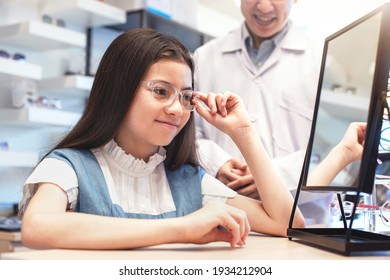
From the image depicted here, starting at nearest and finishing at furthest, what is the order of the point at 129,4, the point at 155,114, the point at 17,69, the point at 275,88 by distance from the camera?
the point at 155,114
the point at 275,88
the point at 17,69
the point at 129,4

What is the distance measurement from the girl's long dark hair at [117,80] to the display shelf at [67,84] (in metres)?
1.70

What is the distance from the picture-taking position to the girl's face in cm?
112

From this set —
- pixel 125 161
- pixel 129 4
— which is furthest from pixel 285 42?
pixel 129 4

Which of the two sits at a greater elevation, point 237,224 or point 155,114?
point 155,114

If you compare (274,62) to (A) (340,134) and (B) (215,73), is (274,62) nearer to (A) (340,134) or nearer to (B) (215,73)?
(B) (215,73)

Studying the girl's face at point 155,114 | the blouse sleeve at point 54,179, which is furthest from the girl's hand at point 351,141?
the blouse sleeve at point 54,179

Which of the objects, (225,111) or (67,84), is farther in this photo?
(67,84)

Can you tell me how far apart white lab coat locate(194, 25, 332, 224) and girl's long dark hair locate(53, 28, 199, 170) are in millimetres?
578

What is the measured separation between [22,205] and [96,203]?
148mm

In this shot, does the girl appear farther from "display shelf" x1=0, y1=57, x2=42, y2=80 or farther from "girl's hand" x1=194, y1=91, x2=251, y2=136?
"display shelf" x1=0, y1=57, x2=42, y2=80

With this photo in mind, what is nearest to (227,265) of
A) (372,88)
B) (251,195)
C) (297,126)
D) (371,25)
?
(372,88)

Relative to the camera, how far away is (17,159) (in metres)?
2.59

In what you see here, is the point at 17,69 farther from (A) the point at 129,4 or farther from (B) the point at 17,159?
(A) the point at 129,4

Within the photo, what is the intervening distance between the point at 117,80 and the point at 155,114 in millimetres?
131
